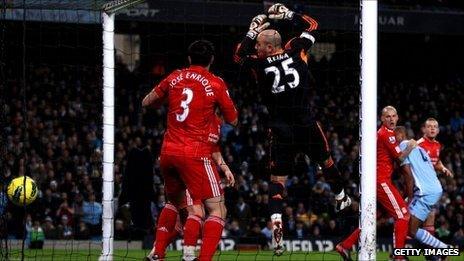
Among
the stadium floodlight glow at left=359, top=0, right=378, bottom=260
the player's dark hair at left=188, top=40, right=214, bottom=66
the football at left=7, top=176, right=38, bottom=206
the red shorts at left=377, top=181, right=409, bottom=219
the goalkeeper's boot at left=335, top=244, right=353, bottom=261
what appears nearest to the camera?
the stadium floodlight glow at left=359, top=0, right=378, bottom=260

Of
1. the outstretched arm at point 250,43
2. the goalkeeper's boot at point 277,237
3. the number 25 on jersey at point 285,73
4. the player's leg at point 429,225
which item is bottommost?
the player's leg at point 429,225

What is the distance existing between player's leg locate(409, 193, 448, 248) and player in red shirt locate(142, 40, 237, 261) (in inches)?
183

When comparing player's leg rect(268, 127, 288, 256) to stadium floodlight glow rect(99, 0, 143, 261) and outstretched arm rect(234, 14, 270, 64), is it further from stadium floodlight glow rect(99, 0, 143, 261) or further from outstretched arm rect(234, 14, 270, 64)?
stadium floodlight glow rect(99, 0, 143, 261)

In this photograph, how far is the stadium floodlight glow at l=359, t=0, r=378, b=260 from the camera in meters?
9.28

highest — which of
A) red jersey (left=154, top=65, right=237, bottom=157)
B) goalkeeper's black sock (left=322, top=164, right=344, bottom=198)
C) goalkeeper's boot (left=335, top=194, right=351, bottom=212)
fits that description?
red jersey (left=154, top=65, right=237, bottom=157)

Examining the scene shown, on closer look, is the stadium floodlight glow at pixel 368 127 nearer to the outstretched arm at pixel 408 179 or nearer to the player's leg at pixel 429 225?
the outstretched arm at pixel 408 179

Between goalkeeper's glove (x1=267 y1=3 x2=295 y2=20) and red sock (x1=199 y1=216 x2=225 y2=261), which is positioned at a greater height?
goalkeeper's glove (x1=267 y1=3 x2=295 y2=20)

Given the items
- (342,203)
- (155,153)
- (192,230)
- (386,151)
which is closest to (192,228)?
(192,230)

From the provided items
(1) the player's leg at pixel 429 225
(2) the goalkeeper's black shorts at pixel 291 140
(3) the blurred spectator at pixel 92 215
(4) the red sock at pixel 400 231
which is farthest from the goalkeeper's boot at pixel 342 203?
(3) the blurred spectator at pixel 92 215

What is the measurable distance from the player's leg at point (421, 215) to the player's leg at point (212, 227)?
15.5ft

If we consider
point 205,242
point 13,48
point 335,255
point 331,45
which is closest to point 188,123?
point 205,242

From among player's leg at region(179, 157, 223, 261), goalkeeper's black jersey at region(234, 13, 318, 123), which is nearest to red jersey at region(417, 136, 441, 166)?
goalkeeper's black jersey at region(234, 13, 318, 123)

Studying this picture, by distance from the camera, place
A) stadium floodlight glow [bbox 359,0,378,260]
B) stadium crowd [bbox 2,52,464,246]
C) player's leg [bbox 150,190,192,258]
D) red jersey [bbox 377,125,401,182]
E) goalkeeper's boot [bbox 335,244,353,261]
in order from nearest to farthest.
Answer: stadium floodlight glow [bbox 359,0,378,260], player's leg [bbox 150,190,192,258], goalkeeper's boot [bbox 335,244,353,261], red jersey [bbox 377,125,401,182], stadium crowd [bbox 2,52,464,246]

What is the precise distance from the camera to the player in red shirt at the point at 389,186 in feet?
41.8
